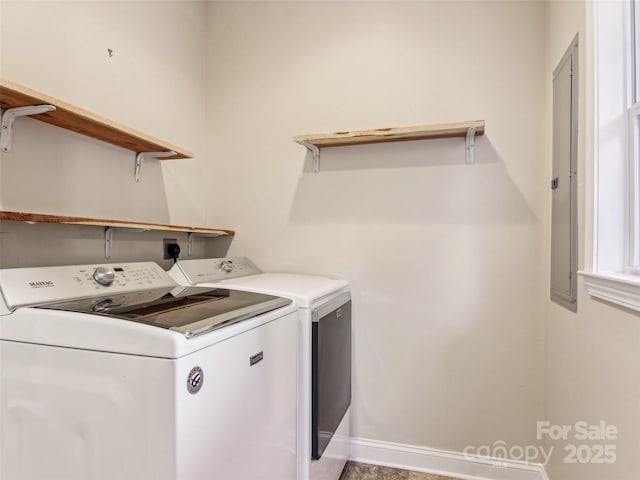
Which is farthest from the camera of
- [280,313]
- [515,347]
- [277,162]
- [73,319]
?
[277,162]

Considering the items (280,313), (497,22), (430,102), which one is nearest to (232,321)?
(280,313)

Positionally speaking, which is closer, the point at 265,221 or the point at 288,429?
the point at 288,429

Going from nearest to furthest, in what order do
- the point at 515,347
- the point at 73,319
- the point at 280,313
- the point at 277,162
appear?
the point at 73,319 < the point at 280,313 < the point at 515,347 < the point at 277,162

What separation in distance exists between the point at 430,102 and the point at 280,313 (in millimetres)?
1418

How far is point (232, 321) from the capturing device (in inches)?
40.9

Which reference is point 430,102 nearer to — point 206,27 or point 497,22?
point 497,22

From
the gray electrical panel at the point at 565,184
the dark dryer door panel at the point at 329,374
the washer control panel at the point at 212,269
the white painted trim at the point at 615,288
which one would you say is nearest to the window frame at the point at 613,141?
the white painted trim at the point at 615,288

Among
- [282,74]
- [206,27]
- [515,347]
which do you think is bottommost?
[515,347]

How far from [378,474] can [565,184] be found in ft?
5.42

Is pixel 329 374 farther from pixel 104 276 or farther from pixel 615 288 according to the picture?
pixel 615 288

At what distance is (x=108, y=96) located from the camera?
166 cm

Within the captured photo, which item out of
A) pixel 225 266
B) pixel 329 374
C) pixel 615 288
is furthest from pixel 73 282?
pixel 615 288

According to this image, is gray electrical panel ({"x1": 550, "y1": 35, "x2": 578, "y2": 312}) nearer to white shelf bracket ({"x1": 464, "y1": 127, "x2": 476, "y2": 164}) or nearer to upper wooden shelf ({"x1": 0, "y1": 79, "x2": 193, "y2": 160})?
white shelf bracket ({"x1": 464, "y1": 127, "x2": 476, "y2": 164})

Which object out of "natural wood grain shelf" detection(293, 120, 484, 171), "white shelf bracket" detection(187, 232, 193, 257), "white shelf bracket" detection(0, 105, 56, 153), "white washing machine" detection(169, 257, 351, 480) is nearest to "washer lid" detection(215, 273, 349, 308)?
"white washing machine" detection(169, 257, 351, 480)
